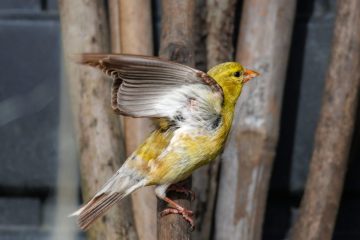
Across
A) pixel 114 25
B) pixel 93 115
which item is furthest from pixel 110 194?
pixel 114 25

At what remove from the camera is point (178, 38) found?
15.7 ft

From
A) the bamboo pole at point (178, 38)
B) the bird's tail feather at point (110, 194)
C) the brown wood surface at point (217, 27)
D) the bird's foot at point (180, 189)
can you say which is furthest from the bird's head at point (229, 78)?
the brown wood surface at point (217, 27)

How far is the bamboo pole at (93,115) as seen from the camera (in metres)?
5.07

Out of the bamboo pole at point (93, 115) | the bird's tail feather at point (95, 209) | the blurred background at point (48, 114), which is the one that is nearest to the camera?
the bird's tail feather at point (95, 209)

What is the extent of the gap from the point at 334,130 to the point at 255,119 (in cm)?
47

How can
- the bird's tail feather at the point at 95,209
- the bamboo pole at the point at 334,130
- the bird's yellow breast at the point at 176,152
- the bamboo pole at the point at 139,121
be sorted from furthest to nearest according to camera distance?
the bamboo pole at the point at 334,130
the bamboo pole at the point at 139,121
the bird's tail feather at the point at 95,209
the bird's yellow breast at the point at 176,152

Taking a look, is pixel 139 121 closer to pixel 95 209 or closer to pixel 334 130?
pixel 95 209

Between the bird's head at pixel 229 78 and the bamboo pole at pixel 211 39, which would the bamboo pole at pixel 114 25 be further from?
the bird's head at pixel 229 78

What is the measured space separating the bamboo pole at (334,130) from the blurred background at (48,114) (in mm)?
499

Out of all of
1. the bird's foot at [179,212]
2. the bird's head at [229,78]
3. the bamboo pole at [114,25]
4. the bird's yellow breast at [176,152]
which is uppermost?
the bamboo pole at [114,25]

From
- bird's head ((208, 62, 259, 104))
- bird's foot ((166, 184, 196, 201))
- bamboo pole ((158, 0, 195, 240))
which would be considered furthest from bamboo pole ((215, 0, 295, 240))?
bird's foot ((166, 184, 196, 201))

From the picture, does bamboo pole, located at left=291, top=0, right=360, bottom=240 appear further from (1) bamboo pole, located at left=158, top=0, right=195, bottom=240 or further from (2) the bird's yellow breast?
(2) the bird's yellow breast

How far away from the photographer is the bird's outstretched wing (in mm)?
4000

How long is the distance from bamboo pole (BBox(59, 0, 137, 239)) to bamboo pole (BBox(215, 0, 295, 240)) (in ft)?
2.69
